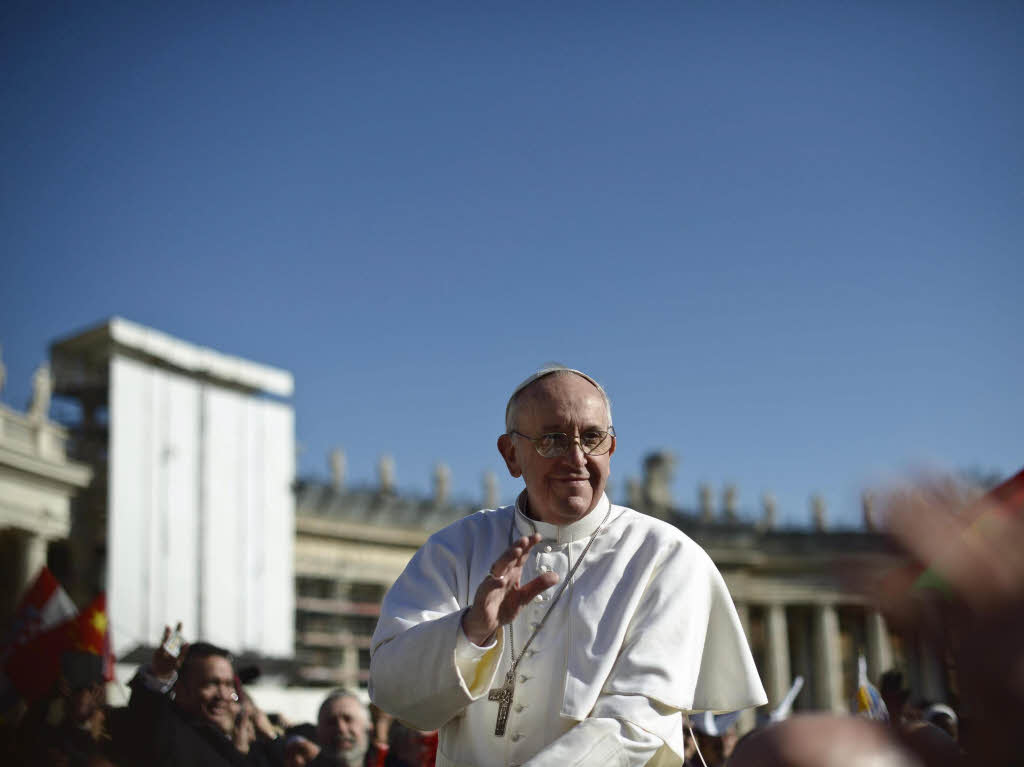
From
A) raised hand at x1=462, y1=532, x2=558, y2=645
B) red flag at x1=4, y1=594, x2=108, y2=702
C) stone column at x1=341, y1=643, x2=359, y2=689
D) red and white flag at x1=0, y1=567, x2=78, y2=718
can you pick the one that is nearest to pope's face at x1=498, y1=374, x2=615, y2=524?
raised hand at x1=462, y1=532, x2=558, y2=645

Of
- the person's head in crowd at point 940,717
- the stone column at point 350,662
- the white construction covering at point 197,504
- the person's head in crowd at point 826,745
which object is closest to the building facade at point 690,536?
the stone column at point 350,662

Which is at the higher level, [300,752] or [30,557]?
[30,557]

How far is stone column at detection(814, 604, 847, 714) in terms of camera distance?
6862cm

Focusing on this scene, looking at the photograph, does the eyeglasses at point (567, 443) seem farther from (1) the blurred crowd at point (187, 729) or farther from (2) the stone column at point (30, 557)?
(2) the stone column at point (30, 557)

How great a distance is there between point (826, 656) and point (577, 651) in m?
68.4

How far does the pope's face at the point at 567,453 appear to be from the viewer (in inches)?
193

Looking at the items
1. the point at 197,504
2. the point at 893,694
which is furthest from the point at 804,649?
the point at 893,694

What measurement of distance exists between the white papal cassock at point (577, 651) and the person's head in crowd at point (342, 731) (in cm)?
430

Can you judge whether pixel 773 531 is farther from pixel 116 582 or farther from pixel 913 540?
pixel 913 540

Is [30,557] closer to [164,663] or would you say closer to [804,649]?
[164,663]

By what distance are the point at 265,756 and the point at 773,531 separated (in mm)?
61670

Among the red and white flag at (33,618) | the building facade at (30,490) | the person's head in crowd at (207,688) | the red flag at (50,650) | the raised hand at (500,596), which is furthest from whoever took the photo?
the building facade at (30,490)

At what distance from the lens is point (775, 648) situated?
67.8 meters

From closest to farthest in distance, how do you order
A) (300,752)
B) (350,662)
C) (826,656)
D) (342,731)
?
(342,731) → (300,752) → (350,662) → (826,656)
